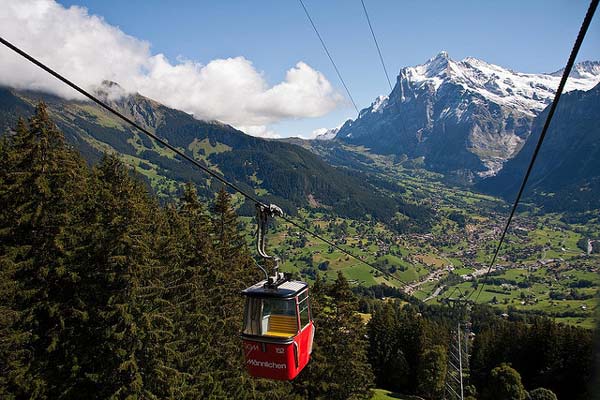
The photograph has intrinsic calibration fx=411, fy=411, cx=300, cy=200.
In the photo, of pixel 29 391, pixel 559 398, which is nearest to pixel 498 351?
pixel 559 398

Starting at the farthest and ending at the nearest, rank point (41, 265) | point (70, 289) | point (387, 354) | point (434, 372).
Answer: point (387, 354) < point (434, 372) < point (70, 289) < point (41, 265)

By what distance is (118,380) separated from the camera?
58.6 ft

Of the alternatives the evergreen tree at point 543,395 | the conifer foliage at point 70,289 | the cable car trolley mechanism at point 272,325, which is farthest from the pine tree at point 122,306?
the evergreen tree at point 543,395

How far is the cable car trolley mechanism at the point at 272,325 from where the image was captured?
43.7 ft

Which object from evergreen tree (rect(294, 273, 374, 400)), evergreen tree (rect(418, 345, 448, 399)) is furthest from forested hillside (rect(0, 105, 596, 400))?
evergreen tree (rect(418, 345, 448, 399))

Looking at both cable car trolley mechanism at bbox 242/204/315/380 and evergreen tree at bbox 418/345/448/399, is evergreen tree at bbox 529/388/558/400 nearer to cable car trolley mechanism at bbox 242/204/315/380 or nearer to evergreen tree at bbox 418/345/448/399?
evergreen tree at bbox 418/345/448/399

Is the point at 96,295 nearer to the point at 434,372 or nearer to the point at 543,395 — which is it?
the point at 543,395

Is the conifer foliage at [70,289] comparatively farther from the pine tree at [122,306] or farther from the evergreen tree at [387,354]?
the evergreen tree at [387,354]

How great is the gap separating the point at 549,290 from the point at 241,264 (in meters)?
180

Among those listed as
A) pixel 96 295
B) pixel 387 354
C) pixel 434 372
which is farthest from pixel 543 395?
pixel 96 295

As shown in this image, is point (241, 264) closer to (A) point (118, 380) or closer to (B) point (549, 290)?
(A) point (118, 380)

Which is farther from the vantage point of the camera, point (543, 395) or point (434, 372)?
point (434, 372)

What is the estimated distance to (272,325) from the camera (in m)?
13.8

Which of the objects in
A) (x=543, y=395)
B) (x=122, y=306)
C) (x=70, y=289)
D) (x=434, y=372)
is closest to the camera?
(x=122, y=306)
